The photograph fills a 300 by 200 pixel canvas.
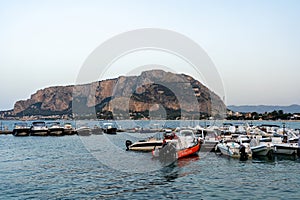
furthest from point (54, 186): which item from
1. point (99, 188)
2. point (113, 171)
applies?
point (113, 171)

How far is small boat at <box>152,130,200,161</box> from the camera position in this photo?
33719 millimetres

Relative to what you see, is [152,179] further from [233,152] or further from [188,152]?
[233,152]

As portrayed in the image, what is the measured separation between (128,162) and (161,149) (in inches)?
137

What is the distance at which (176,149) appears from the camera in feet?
114

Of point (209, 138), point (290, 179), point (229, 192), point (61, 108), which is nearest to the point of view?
point (229, 192)

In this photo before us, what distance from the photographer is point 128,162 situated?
33.5m

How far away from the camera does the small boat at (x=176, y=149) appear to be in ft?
111

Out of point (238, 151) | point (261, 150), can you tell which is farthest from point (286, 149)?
point (238, 151)

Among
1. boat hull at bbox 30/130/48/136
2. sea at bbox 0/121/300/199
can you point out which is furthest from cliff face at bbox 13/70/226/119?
sea at bbox 0/121/300/199

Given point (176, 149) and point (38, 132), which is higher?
point (38, 132)

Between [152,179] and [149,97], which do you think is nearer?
[152,179]

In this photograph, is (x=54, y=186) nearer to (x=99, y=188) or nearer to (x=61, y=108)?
(x=99, y=188)

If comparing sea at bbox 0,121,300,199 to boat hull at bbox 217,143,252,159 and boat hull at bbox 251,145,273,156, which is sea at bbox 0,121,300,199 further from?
boat hull at bbox 251,145,273,156

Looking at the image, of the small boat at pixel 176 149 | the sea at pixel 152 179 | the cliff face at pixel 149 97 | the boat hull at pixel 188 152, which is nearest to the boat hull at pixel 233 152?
the sea at pixel 152 179
